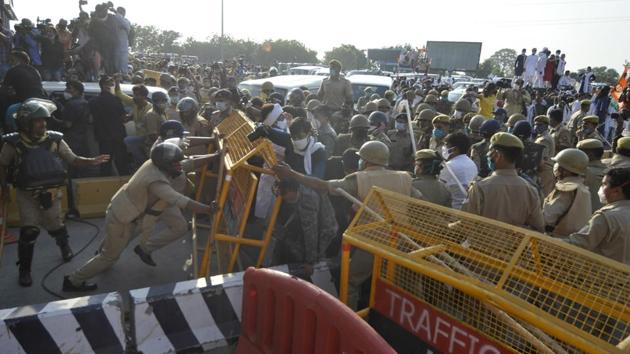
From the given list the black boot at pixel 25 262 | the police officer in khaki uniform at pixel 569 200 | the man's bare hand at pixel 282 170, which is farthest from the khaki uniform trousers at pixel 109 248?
the police officer in khaki uniform at pixel 569 200

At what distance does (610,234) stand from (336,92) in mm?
6941

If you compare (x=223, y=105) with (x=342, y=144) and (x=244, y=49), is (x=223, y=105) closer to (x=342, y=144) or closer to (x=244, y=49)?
(x=342, y=144)

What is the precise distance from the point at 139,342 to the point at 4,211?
258 centimetres

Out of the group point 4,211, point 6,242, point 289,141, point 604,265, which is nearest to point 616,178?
point 604,265

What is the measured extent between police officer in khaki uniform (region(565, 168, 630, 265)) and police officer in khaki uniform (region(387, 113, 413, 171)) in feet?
11.6

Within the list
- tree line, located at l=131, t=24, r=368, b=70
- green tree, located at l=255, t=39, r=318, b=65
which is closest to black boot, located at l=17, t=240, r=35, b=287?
tree line, located at l=131, t=24, r=368, b=70

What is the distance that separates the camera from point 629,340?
1878 millimetres

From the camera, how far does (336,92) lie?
941 cm

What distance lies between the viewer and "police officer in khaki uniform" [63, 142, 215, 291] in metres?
4.23

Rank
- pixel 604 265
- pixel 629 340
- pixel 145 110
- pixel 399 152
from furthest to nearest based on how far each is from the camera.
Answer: pixel 145 110 → pixel 399 152 → pixel 604 265 → pixel 629 340

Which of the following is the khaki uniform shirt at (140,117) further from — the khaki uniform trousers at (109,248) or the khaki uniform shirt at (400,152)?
the khaki uniform shirt at (400,152)

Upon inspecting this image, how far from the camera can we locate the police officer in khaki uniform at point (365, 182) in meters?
3.75

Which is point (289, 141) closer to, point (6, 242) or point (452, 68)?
point (6, 242)

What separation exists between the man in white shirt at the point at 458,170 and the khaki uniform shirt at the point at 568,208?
91cm
